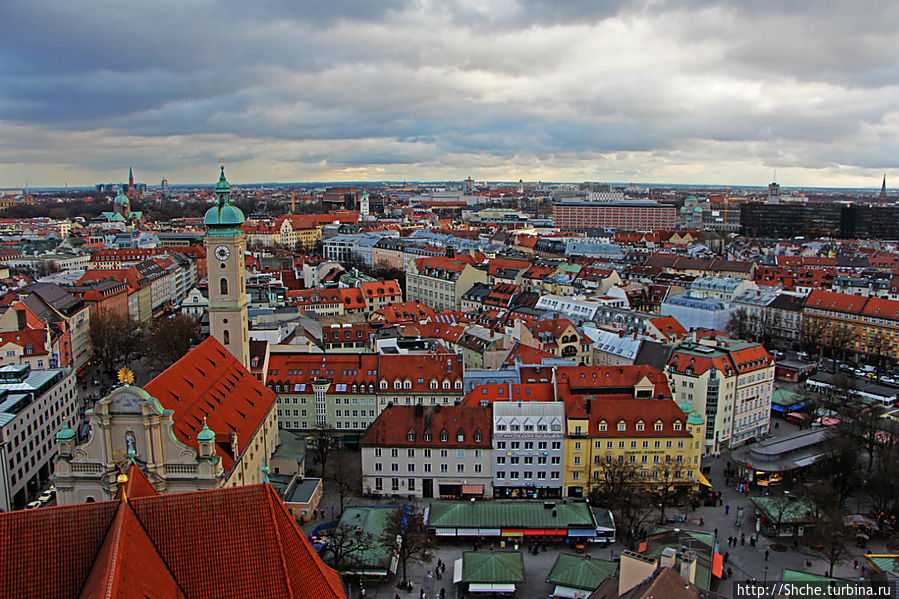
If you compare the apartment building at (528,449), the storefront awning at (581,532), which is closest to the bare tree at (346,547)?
the storefront awning at (581,532)

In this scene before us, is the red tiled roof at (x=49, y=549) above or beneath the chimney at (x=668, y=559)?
above

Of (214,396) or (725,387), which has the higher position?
(214,396)

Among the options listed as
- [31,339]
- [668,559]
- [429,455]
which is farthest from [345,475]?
[31,339]

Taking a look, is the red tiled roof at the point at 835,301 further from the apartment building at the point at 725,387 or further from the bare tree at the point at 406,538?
the bare tree at the point at 406,538

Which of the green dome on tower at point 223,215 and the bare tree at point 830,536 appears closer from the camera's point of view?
the bare tree at point 830,536

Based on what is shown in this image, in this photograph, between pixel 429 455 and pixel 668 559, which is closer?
pixel 668 559

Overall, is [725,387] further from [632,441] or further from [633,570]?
[633,570]

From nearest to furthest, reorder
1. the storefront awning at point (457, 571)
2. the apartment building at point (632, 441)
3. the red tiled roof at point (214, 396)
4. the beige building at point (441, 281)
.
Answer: the storefront awning at point (457, 571) → the red tiled roof at point (214, 396) → the apartment building at point (632, 441) → the beige building at point (441, 281)
